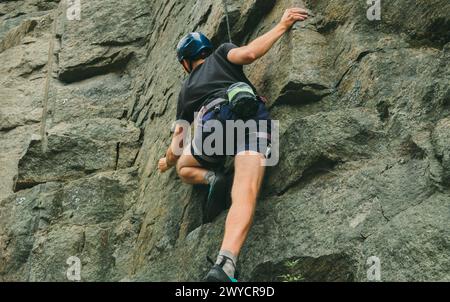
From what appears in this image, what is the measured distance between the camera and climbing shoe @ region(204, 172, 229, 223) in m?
8.80

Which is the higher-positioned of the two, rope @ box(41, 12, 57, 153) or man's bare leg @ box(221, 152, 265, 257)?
rope @ box(41, 12, 57, 153)

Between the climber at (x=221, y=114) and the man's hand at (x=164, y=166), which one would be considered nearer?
the climber at (x=221, y=114)

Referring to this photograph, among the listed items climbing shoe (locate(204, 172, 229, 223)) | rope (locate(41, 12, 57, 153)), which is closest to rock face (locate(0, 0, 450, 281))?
rope (locate(41, 12, 57, 153))

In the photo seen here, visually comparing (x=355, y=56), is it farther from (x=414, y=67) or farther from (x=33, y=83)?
(x=33, y=83)

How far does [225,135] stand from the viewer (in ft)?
28.7

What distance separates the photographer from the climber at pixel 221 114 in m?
7.89

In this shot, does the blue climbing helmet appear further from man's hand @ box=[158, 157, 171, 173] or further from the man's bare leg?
the man's bare leg

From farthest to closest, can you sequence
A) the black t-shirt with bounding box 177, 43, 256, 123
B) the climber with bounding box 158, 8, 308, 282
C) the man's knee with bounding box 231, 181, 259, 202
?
the black t-shirt with bounding box 177, 43, 256, 123, the man's knee with bounding box 231, 181, 259, 202, the climber with bounding box 158, 8, 308, 282

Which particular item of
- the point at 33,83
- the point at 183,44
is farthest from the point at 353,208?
the point at 33,83

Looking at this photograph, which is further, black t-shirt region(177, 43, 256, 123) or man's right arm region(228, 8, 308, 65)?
black t-shirt region(177, 43, 256, 123)

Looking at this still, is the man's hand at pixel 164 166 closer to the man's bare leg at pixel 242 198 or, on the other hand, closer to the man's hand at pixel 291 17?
the man's bare leg at pixel 242 198

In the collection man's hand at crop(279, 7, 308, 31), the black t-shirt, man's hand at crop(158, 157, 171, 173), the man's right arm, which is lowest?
man's hand at crop(158, 157, 171, 173)


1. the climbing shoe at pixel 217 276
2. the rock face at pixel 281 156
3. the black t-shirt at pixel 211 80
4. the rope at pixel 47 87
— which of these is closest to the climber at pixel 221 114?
the black t-shirt at pixel 211 80
